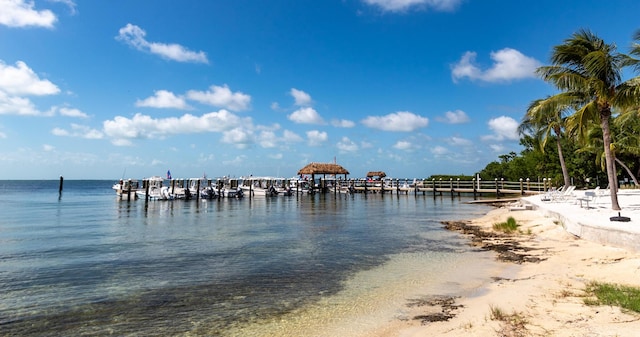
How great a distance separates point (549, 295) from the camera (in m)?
7.12

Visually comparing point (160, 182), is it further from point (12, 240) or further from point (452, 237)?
point (452, 237)

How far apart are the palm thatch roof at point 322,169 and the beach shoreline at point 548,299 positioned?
45.0 m

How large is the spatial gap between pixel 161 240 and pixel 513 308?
14117mm

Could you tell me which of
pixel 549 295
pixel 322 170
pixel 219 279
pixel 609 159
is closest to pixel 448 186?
pixel 322 170

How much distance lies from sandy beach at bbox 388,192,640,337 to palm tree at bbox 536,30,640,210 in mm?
4065

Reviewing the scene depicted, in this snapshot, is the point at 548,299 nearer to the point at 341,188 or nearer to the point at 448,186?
the point at 448,186

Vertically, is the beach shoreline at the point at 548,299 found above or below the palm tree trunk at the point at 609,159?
below

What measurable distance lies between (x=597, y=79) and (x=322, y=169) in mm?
44599

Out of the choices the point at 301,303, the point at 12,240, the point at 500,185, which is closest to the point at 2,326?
the point at 301,303

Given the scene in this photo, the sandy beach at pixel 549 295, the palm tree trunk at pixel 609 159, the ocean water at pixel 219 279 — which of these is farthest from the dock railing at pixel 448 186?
the sandy beach at pixel 549 295

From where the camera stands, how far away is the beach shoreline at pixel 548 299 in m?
5.36

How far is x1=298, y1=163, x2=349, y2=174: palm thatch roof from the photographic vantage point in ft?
187

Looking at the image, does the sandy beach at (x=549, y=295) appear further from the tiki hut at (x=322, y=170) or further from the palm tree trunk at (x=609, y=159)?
the tiki hut at (x=322, y=170)

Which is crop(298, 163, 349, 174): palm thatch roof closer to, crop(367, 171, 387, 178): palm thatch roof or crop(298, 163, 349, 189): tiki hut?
crop(298, 163, 349, 189): tiki hut
